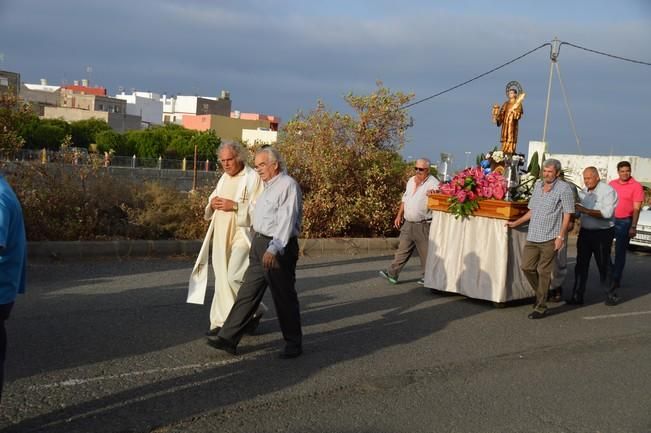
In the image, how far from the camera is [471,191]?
32.0 ft

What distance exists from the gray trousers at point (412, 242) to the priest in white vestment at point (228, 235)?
389 centimetres

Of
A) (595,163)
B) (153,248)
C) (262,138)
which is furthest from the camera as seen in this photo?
(262,138)

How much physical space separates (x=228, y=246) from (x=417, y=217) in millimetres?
4140

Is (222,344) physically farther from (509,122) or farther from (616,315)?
(509,122)

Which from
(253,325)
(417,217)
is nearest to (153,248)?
(417,217)

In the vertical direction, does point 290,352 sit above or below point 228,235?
below

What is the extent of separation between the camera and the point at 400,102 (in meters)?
16.0

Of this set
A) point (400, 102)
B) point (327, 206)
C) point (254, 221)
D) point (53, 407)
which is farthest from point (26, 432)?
point (400, 102)

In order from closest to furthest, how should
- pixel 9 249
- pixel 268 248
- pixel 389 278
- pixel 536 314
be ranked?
pixel 9 249 → pixel 268 248 → pixel 536 314 → pixel 389 278

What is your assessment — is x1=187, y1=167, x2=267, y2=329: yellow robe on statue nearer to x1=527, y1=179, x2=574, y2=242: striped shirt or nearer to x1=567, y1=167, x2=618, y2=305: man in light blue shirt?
x1=527, y1=179, x2=574, y2=242: striped shirt

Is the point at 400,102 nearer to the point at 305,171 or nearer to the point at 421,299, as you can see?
the point at 305,171

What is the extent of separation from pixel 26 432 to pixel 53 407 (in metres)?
0.44

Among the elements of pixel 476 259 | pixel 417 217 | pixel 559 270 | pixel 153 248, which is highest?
pixel 417 217

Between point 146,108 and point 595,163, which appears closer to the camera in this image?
point 595,163
